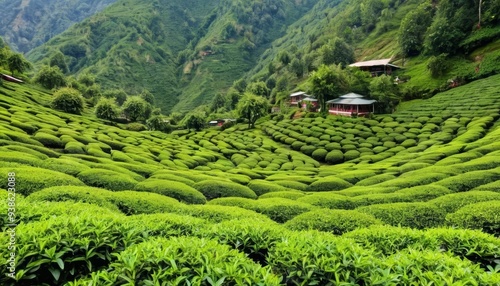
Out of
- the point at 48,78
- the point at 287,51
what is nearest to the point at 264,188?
the point at 48,78

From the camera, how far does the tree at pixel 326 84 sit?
66.0m

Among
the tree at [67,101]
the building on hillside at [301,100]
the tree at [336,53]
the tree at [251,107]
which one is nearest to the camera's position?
the tree at [67,101]

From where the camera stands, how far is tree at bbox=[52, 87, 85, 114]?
52.0m

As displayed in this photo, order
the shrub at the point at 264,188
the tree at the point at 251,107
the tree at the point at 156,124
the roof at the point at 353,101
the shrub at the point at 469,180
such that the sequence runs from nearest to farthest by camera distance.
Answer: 1. the shrub at the point at 469,180
2. the shrub at the point at 264,188
3. the roof at the point at 353,101
4. the tree at the point at 156,124
5. the tree at the point at 251,107

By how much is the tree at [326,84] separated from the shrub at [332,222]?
191 ft

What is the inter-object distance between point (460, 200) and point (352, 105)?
53931mm

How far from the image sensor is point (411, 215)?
11727mm

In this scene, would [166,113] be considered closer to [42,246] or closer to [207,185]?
[207,185]

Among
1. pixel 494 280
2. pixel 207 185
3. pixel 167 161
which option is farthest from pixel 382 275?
A: pixel 167 161

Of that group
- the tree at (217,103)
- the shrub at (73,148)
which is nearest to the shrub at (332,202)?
the shrub at (73,148)

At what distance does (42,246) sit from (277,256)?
388 cm

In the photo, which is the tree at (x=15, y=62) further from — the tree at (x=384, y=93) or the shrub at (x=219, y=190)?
the tree at (x=384, y=93)

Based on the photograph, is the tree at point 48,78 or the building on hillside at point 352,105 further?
the tree at point 48,78

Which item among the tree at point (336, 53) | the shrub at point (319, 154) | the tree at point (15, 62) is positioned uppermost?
the tree at point (336, 53)
